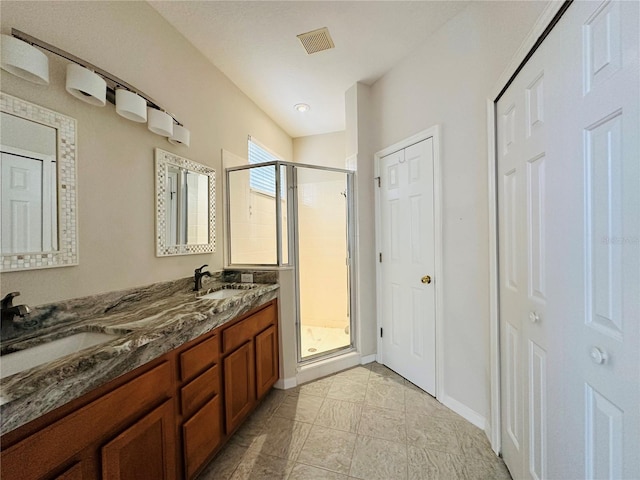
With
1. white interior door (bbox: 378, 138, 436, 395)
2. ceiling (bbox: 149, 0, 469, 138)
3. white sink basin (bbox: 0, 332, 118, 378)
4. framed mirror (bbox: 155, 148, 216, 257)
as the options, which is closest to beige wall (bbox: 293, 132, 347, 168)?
ceiling (bbox: 149, 0, 469, 138)

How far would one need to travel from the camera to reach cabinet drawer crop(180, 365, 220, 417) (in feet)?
4.00

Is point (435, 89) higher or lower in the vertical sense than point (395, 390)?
higher

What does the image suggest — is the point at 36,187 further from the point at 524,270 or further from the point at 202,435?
the point at 524,270

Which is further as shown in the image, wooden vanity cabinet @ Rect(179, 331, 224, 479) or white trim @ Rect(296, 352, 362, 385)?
white trim @ Rect(296, 352, 362, 385)

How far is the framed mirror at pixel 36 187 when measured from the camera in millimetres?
1041

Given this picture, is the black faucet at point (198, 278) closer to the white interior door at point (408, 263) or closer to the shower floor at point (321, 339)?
the shower floor at point (321, 339)

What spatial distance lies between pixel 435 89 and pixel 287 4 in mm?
1190

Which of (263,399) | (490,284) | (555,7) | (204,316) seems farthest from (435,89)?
(263,399)

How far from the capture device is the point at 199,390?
131 centimetres

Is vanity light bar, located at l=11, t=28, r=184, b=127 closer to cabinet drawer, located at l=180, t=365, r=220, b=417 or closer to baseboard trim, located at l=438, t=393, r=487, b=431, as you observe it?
cabinet drawer, located at l=180, t=365, r=220, b=417

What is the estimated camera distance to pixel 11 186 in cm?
105

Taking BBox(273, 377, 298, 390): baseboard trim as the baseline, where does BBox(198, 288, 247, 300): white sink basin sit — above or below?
above

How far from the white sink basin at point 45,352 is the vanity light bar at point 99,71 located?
124 cm

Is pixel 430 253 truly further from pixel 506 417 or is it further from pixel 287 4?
pixel 287 4
